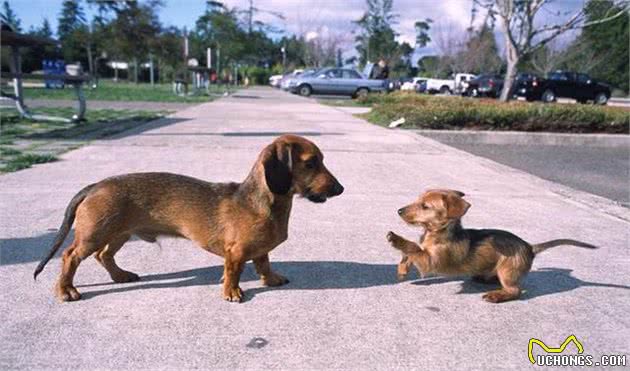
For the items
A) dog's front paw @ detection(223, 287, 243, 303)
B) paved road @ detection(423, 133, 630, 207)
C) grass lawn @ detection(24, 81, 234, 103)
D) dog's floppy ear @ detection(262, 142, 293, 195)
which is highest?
dog's floppy ear @ detection(262, 142, 293, 195)

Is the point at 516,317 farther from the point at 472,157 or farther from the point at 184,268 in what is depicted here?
the point at 472,157

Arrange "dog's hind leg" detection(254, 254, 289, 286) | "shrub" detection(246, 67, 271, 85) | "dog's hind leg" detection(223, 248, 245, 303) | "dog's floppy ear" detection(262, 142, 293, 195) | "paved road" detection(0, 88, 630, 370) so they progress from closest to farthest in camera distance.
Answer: "paved road" detection(0, 88, 630, 370) → "dog's floppy ear" detection(262, 142, 293, 195) → "dog's hind leg" detection(223, 248, 245, 303) → "dog's hind leg" detection(254, 254, 289, 286) → "shrub" detection(246, 67, 271, 85)

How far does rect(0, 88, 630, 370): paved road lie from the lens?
2502 mm

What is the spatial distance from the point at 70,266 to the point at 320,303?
1.46 m

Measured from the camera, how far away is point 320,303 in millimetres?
3115

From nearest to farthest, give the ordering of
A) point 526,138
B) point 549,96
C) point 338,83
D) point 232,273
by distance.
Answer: point 232,273
point 526,138
point 549,96
point 338,83

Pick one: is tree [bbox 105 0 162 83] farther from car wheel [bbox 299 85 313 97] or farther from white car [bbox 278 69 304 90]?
car wheel [bbox 299 85 313 97]

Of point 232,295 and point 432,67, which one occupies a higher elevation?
point 432,67

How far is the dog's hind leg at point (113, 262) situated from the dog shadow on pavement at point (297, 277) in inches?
2.0

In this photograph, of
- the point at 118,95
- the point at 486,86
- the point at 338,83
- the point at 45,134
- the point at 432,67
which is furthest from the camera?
the point at 432,67

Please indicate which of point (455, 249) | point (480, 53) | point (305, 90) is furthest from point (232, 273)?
point (480, 53)

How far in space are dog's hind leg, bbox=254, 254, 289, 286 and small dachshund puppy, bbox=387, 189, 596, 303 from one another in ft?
2.53

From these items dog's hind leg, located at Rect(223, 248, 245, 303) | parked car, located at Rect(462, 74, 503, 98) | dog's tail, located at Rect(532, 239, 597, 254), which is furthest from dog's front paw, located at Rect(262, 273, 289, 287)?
parked car, located at Rect(462, 74, 503, 98)

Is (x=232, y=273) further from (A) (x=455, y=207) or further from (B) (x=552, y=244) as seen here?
(B) (x=552, y=244)
